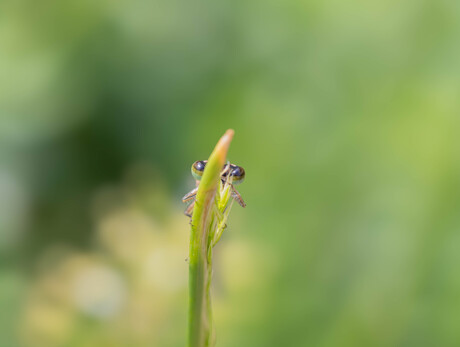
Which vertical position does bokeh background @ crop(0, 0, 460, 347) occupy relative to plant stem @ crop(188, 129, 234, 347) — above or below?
above

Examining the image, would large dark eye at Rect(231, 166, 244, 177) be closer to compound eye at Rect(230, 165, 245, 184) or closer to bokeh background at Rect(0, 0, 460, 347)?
compound eye at Rect(230, 165, 245, 184)

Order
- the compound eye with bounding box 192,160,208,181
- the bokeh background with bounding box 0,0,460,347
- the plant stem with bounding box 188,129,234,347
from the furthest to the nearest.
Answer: the bokeh background with bounding box 0,0,460,347, the compound eye with bounding box 192,160,208,181, the plant stem with bounding box 188,129,234,347

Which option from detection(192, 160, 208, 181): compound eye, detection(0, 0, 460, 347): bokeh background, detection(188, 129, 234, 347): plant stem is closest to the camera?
detection(188, 129, 234, 347): plant stem

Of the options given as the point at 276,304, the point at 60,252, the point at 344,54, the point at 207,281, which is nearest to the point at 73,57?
the point at 60,252

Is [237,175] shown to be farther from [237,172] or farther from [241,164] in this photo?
[241,164]

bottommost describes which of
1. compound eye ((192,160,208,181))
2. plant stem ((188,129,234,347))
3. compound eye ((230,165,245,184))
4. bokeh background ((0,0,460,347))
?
plant stem ((188,129,234,347))

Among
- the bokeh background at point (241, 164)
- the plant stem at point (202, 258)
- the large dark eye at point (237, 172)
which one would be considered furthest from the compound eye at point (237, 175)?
the bokeh background at point (241, 164)

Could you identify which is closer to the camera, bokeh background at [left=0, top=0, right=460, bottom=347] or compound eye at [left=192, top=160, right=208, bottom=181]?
compound eye at [left=192, top=160, right=208, bottom=181]

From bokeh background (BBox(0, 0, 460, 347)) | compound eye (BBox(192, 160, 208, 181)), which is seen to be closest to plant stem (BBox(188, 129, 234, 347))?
compound eye (BBox(192, 160, 208, 181))
